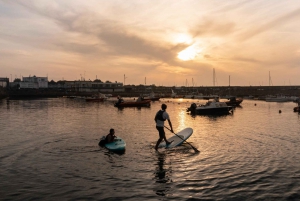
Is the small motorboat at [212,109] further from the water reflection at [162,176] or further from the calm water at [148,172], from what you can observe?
→ the water reflection at [162,176]

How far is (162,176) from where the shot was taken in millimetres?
12992

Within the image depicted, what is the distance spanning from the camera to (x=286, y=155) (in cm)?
1739

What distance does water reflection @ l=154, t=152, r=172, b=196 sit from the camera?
11.2m

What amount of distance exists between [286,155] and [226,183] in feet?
24.6

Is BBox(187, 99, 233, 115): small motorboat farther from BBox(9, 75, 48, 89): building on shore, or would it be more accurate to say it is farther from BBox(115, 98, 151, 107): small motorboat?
BBox(9, 75, 48, 89): building on shore

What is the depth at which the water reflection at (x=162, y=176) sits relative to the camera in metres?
11.2

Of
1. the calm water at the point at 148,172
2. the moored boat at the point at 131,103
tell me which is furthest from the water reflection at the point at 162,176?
the moored boat at the point at 131,103

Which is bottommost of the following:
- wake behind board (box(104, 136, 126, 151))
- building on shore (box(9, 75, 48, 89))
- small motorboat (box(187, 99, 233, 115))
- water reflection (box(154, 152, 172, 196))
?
water reflection (box(154, 152, 172, 196))

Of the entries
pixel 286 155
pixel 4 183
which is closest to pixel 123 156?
pixel 4 183

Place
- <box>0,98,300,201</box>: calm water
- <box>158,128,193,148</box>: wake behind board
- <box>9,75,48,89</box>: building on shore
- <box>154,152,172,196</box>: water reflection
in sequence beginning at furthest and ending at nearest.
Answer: <box>9,75,48,89</box>: building on shore → <box>158,128,193,148</box>: wake behind board → <box>154,152,172,196</box>: water reflection → <box>0,98,300,201</box>: calm water

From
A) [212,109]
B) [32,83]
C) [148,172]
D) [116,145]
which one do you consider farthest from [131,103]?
[32,83]

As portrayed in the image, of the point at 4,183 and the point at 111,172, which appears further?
the point at 111,172

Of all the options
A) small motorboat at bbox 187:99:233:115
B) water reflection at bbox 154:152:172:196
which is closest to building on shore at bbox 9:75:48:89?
small motorboat at bbox 187:99:233:115

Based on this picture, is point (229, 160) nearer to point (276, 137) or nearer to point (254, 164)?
point (254, 164)
